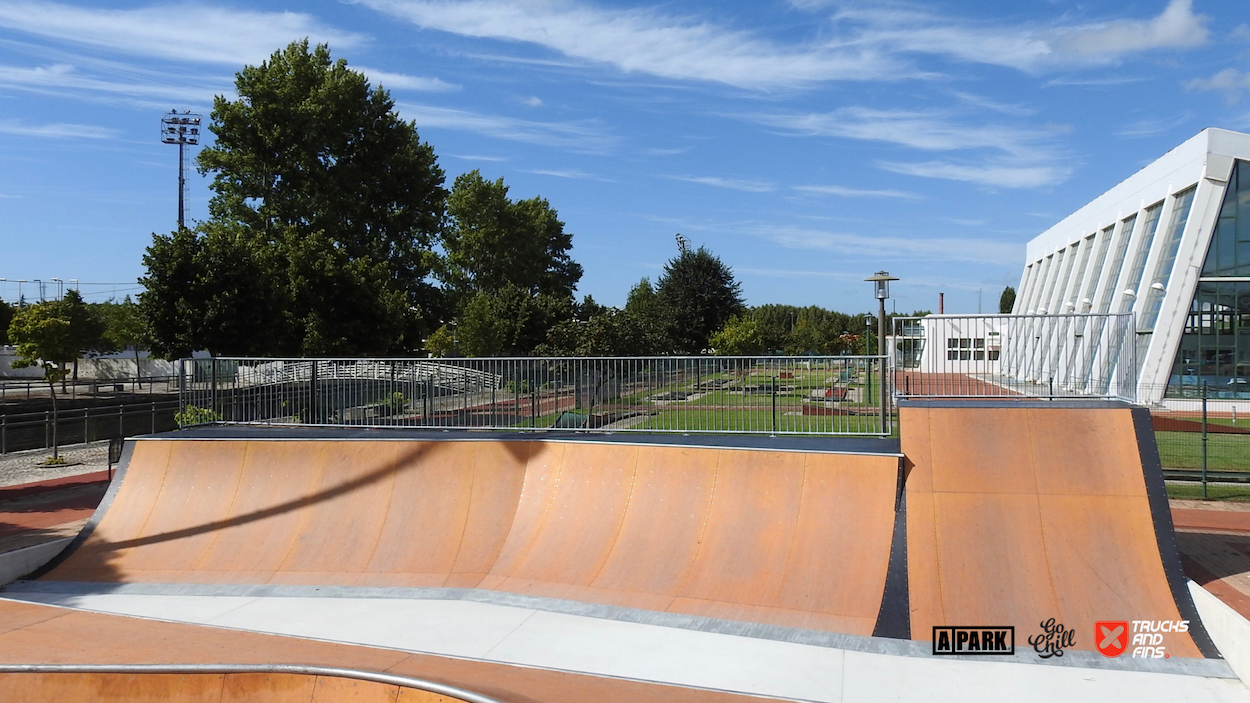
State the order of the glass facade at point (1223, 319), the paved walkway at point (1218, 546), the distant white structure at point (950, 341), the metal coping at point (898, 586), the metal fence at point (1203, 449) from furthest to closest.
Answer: the glass facade at point (1223, 319) < the metal fence at point (1203, 449) < the distant white structure at point (950, 341) < the paved walkway at point (1218, 546) < the metal coping at point (898, 586)

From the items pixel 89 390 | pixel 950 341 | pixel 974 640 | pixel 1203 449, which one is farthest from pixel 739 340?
pixel 89 390

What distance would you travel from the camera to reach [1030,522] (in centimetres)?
837

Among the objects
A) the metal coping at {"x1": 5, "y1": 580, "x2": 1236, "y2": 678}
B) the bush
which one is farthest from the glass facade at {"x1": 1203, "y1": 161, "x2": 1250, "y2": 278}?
the bush

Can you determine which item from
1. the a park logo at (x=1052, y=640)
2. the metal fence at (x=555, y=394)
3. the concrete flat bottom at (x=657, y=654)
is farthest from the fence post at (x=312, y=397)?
the a park logo at (x=1052, y=640)

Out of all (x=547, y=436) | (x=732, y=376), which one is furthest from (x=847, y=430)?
(x=547, y=436)

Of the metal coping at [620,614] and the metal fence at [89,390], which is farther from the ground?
the metal fence at [89,390]

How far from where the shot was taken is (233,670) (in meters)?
6.26

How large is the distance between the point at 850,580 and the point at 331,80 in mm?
35108

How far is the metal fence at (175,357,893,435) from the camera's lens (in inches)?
427

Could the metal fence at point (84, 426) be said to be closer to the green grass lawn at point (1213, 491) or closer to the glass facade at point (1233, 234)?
the green grass lawn at point (1213, 491)

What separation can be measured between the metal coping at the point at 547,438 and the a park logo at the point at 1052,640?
2.36 meters

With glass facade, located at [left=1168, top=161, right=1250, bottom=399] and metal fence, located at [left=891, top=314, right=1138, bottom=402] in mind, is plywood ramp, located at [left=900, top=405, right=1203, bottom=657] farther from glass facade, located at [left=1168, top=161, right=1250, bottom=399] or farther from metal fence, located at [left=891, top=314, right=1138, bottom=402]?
glass facade, located at [left=1168, top=161, right=1250, bottom=399]

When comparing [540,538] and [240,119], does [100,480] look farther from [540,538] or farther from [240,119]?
[240,119]

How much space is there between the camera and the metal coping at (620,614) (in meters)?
7.04
